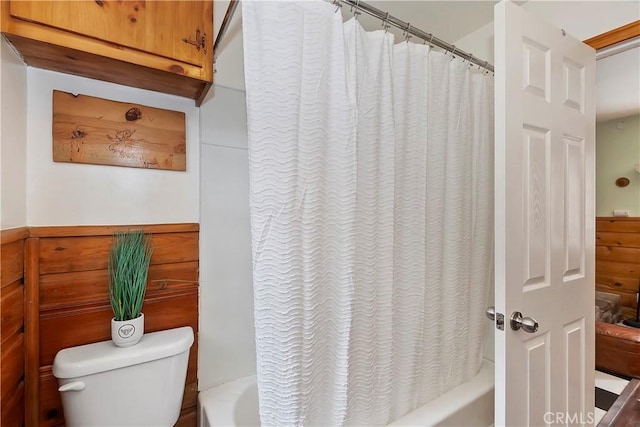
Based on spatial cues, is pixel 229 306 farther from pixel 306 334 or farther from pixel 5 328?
pixel 5 328

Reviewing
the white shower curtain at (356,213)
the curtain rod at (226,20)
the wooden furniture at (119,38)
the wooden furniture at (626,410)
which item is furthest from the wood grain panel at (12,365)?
the wooden furniture at (626,410)

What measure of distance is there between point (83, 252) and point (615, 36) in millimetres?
2408

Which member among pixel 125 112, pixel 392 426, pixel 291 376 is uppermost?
pixel 125 112

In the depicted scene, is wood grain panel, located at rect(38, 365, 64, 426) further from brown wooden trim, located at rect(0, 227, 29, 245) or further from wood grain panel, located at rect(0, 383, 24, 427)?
brown wooden trim, located at rect(0, 227, 29, 245)

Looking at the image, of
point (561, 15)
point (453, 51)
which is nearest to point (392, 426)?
point (453, 51)

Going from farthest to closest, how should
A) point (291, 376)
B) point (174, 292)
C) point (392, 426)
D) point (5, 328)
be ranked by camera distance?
1. point (174, 292)
2. point (392, 426)
3. point (291, 376)
4. point (5, 328)

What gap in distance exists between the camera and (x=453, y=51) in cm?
126

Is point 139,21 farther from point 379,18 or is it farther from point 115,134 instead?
point 379,18

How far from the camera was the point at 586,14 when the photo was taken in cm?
131

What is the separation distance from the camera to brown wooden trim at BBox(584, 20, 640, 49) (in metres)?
1.17

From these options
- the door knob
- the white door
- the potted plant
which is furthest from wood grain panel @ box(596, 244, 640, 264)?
the potted plant

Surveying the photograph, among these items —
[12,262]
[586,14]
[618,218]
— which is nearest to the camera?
[12,262]

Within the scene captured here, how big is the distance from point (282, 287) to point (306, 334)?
19 cm

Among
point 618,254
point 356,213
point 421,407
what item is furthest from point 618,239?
point 356,213
